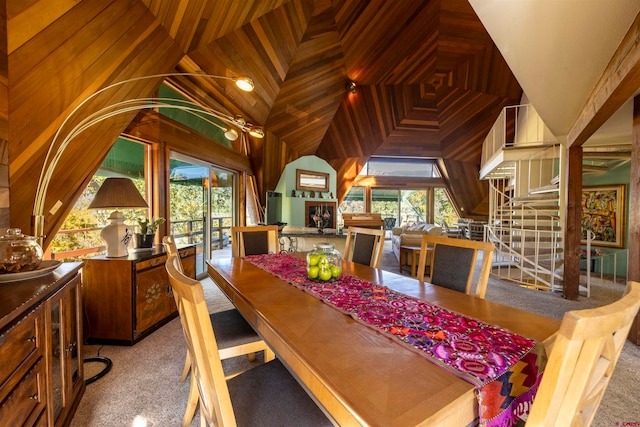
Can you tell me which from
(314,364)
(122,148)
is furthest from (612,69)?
(122,148)

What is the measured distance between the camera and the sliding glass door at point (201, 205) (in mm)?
3710

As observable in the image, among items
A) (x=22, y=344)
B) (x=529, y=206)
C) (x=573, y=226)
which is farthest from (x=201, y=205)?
(x=529, y=206)

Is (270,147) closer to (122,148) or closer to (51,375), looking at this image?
(122,148)

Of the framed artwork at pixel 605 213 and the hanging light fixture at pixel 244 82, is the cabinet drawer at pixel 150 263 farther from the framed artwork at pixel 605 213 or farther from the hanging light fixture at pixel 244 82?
the framed artwork at pixel 605 213

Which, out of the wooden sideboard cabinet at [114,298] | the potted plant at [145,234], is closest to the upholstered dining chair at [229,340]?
the wooden sideboard cabinet at [114,298]

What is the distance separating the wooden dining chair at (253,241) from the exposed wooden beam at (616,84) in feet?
10.4

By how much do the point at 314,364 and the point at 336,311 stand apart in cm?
40

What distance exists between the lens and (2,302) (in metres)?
0.96

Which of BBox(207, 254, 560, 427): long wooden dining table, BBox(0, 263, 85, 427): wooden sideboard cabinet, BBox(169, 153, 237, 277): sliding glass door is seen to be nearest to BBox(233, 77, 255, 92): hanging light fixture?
BBox(207, 254, 560, 427): long wooden dining table

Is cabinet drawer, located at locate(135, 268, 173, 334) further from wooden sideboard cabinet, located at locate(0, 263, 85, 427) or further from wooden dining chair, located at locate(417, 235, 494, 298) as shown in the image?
wooden dining chair, located at locate(417, 235, 494, 298)

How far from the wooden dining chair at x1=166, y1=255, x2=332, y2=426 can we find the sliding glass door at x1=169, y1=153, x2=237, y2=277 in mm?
2974

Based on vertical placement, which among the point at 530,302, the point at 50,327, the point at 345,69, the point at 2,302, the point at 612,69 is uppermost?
the point at 345,69

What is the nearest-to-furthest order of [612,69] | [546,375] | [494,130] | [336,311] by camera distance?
[546,375], [336,311], [612,69], [494,130]

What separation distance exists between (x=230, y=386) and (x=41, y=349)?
0.80m
